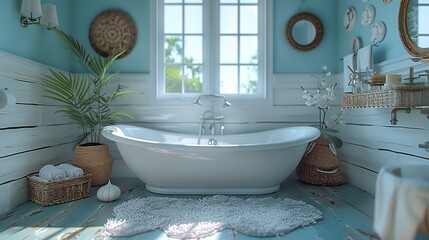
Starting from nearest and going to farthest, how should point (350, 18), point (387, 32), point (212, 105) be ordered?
1. point (387, 32)
2. point (350, 18)
3. point (212, 105)

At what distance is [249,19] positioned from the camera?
3244 mm

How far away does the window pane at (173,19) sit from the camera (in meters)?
3.22

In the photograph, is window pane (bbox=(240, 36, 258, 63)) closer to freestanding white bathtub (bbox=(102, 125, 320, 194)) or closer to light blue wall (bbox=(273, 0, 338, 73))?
light blue wall (bbox=(273, 0, 338, 73))

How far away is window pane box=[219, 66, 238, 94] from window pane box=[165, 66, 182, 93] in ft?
1.50

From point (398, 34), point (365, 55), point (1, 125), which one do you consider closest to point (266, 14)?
point (365, 55)

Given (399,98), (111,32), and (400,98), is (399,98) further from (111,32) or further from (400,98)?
(111,32)

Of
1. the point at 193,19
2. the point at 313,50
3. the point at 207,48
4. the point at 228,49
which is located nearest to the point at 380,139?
the point at 313,50

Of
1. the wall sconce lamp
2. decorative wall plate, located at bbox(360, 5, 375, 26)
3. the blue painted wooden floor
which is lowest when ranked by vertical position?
the blue painted wooden floor

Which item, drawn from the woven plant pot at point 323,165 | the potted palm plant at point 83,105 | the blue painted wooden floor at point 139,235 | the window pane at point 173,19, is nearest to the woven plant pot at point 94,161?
the potted palm plant at point 83,105

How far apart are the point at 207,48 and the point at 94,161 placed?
1.61 metres

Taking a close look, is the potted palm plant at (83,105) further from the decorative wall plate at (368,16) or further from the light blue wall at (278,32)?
the decorative wall plate at (368,16)

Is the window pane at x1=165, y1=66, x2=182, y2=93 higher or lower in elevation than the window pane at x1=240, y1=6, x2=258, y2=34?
lower

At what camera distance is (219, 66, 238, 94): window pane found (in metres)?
3.24

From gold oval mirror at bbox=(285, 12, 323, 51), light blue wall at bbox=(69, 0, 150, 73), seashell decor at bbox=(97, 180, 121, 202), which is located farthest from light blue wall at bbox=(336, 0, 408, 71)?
seashell decor at bbox=(97, 180, 121, 202)
